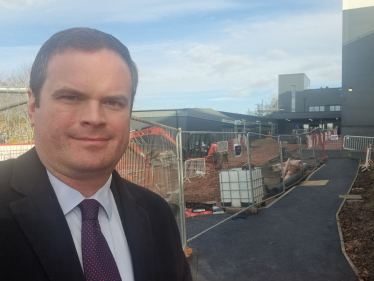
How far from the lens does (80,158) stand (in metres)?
1.27

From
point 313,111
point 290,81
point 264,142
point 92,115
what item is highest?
point 290,81

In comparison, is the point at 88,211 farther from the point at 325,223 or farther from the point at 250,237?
the point at 325,223

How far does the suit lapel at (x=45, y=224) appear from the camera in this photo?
115 cm

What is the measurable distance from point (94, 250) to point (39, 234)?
22 centimetres

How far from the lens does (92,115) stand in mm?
1254

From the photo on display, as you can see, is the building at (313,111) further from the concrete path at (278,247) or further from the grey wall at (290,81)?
the concrete path at (278,247)

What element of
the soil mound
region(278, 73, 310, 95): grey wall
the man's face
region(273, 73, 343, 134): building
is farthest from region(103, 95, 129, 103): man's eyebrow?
region(278, 73, 310, 95): grey wall

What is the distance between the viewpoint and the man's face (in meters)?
1.24

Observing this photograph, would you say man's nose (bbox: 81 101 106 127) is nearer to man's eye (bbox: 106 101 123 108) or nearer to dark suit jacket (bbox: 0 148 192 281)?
man's eye (bbox: 106 101 123 108)

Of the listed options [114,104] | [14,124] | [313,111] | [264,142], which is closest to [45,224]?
[114,104]

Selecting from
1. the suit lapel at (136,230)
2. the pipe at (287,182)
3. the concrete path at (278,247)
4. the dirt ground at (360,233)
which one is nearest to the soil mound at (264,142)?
the pipe at (287,182)

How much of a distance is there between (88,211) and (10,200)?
0.94 ft

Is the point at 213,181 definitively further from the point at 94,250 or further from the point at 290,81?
the point at 290,81

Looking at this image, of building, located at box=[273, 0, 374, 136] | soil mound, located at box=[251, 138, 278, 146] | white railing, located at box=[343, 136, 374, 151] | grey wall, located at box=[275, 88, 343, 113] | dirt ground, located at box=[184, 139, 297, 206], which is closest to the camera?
dirt ground, located at box=[184, 139, 297, 206]
